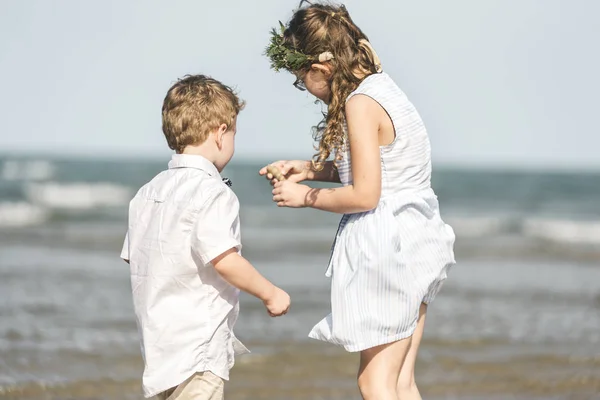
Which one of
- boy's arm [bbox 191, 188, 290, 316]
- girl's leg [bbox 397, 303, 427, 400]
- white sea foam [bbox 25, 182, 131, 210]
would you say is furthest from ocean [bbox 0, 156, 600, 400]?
white sea foam [bbox 25, 182, 131, 210]

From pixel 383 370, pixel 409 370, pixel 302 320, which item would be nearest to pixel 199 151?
pixel 383 370

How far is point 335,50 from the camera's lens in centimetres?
304

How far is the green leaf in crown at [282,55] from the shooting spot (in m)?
3.08

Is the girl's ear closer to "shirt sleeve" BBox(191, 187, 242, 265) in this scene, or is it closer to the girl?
the girl

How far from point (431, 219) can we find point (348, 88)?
58cm

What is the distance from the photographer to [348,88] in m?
3.09

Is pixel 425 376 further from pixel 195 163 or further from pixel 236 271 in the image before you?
pixel 195 163

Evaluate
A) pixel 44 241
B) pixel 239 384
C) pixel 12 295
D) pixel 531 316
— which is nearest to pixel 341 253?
pixel 239 384

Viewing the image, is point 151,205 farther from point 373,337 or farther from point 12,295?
point 12,295

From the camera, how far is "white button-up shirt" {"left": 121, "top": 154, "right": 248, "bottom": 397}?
9.72 feet

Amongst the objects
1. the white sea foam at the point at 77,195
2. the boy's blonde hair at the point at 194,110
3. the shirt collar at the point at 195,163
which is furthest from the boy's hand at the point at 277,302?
the white sea foam at the point at 77,195

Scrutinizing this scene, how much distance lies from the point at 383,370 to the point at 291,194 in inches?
29.1

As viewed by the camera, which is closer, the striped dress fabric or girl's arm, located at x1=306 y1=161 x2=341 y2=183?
the striped dress fabric

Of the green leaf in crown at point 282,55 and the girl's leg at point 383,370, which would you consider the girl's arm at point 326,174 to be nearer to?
the green leaf in crown at point 282,55
